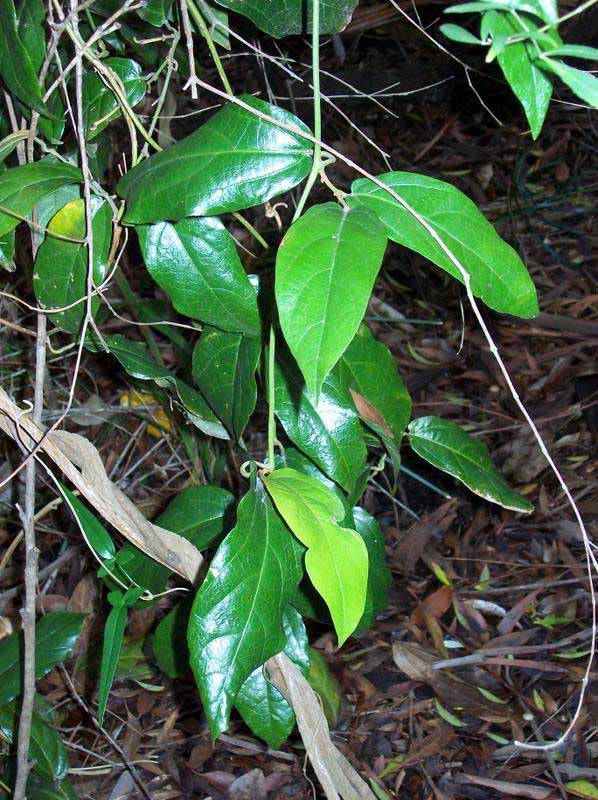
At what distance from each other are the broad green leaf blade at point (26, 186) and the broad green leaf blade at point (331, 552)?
0.35m

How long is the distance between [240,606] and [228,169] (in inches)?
15.2

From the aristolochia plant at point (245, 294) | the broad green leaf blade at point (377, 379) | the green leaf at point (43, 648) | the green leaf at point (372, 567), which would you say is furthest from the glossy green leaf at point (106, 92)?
the green leaf at point (43, 648)

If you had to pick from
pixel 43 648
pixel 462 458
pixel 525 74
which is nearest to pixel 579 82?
pixel 525 74

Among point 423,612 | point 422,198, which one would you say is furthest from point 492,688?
point 422,198

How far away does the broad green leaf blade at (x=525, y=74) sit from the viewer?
482mm

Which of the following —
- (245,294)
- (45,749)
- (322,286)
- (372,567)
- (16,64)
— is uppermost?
(16,64)

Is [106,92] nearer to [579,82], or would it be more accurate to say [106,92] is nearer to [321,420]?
[321,420]

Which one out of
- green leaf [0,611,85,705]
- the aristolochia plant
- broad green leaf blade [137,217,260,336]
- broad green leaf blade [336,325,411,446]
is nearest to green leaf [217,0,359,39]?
the aristolochia plant

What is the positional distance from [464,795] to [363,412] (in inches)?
30.6

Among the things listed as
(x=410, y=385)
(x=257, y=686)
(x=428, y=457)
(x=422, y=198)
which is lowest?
(x=410, y=385)

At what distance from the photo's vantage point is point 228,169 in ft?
2.23

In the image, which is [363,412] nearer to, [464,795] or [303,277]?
[303,277]

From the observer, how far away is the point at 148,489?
1.89m

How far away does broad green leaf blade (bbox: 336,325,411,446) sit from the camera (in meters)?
0.94
